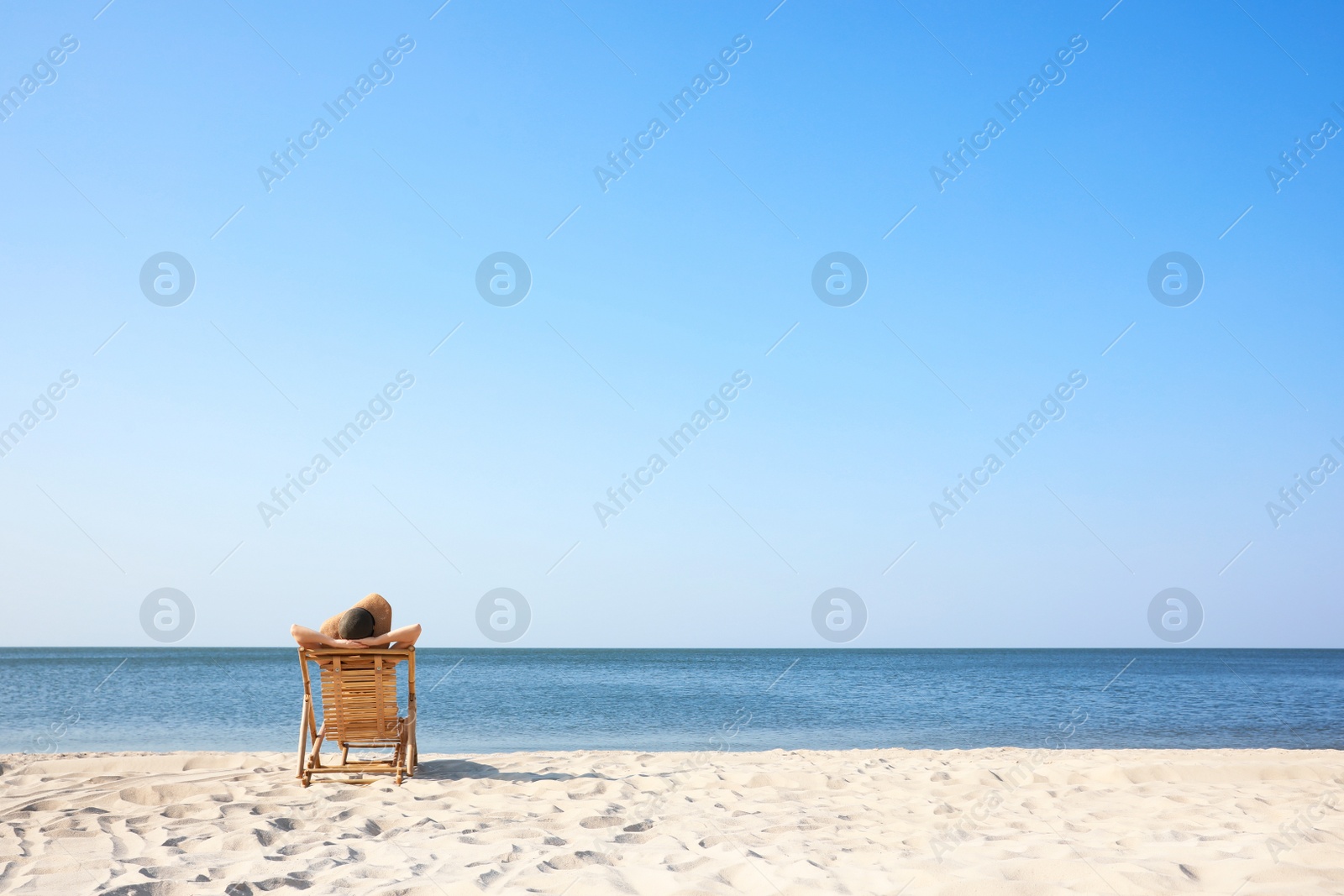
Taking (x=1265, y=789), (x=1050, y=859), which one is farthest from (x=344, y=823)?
(x=1265, y=789)

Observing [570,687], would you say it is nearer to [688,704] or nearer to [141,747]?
[688,704]

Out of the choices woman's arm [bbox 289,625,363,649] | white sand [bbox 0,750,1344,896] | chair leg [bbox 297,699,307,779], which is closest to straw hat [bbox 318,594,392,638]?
woman's arm [bbox 289,625,363,649]

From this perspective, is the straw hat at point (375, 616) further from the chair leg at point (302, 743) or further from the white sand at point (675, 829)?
the white sand at point (675, 829)

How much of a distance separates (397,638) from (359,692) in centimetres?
55

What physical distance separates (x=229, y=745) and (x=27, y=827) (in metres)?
8.04

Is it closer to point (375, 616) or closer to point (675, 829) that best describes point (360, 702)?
point (375, 616)

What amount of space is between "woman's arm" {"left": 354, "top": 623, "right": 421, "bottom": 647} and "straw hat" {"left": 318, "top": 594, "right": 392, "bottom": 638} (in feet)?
0.70

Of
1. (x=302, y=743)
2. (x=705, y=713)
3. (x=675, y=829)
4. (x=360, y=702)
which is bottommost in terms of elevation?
(x=705, y=713)

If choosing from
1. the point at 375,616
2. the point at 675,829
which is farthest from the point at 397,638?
the point at 675,829

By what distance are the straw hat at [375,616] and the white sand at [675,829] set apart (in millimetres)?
1152

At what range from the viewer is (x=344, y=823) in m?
4.90

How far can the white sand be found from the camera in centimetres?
364

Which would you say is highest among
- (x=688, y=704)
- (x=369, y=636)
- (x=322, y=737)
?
(x=369, y=636)

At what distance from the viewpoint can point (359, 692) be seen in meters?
6.65
